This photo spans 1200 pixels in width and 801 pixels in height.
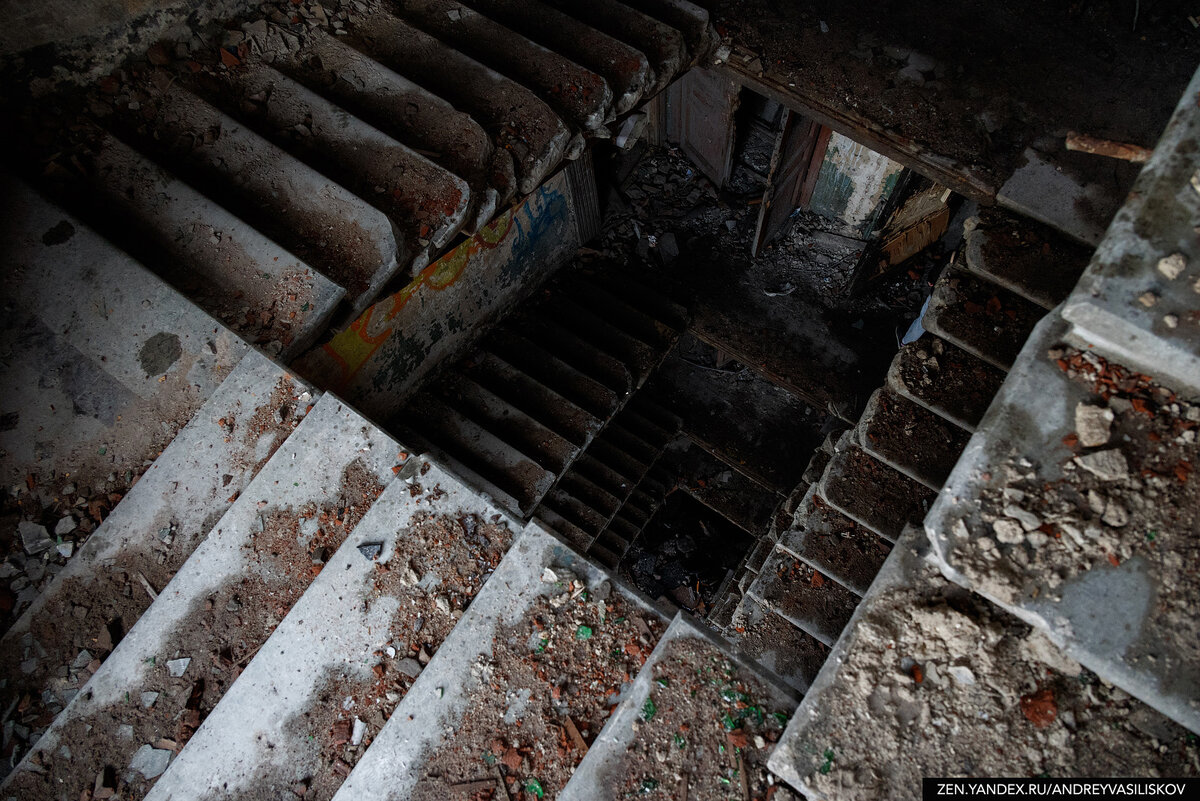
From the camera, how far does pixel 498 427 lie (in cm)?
522

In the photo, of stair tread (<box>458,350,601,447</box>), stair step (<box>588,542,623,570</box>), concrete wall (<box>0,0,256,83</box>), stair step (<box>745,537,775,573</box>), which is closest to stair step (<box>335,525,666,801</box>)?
stair tread (<box>458,350,601,447</box>)

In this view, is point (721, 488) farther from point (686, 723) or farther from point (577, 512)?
point (686, 723)

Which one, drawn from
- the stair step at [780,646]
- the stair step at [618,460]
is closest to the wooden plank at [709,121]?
the stair step at [618,460]

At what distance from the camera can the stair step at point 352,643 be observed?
272 centimetres

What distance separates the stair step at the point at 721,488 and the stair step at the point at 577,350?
2.50 metres

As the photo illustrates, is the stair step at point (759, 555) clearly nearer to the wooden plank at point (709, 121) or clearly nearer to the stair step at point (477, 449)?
the stair step at point (477, 449)

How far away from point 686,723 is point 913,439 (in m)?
1.88

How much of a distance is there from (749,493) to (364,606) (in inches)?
230

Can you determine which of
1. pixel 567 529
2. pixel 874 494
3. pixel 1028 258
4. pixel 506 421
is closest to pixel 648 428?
pixel 567 529

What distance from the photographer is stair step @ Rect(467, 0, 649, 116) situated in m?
4.00

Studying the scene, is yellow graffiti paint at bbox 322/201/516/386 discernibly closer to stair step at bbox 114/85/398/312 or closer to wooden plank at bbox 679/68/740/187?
stair step at bbox 114/85/398/312

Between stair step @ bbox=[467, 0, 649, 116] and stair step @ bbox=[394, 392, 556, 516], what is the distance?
Answer: 2443mm

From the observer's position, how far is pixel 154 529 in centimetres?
310

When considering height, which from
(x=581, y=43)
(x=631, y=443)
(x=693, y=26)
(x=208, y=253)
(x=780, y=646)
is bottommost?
(x=208, y=253)
